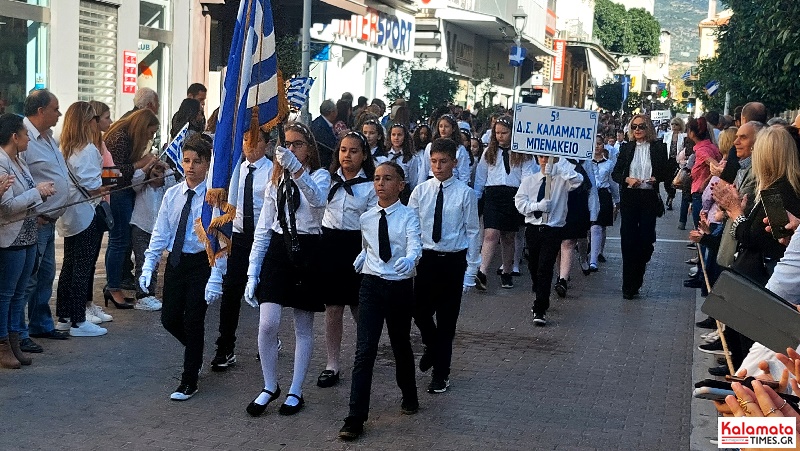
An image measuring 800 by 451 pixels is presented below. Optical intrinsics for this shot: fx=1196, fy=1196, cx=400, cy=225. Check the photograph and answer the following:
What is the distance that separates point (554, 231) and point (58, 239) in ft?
22.2

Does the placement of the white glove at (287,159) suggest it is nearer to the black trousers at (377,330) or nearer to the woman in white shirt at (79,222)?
the black trousers at (377,330)

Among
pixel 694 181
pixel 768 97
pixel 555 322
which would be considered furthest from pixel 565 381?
pixel 768 97

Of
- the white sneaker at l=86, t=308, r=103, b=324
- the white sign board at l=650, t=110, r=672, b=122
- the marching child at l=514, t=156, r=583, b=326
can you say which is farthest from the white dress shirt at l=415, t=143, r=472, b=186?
the white sign board at l=650, t=110, r=672, b=122

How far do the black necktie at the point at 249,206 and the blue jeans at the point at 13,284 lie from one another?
61.6 inches

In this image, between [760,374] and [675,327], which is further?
[675,327]

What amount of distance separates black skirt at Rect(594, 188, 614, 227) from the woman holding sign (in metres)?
2.24

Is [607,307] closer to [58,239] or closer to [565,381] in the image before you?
[565,381]

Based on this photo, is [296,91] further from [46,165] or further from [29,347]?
[29,347]

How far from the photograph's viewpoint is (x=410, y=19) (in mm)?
40750

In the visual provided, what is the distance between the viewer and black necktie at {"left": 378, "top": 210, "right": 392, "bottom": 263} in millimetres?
7258

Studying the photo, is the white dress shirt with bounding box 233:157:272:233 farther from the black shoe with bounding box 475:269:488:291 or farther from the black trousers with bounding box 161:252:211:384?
the black shoe with bounding box 475:269:488:291

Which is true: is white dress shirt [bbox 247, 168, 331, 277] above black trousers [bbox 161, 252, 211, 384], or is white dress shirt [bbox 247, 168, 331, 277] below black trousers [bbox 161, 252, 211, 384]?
above

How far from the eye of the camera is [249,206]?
8.48 metres

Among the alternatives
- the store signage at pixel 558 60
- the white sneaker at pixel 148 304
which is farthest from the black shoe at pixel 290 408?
the store signage at pixel 558 60
